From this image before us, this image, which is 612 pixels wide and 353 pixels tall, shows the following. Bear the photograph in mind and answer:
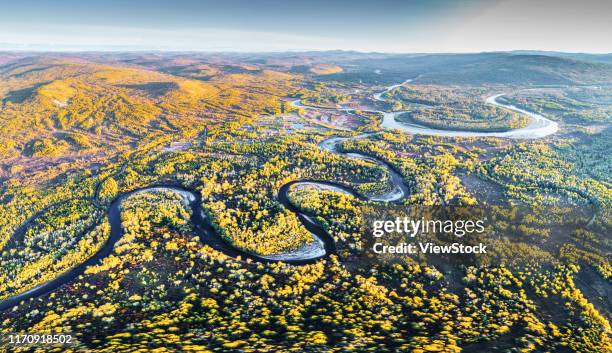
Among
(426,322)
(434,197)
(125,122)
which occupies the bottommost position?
(426,322)

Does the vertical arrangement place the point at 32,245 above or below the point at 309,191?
below

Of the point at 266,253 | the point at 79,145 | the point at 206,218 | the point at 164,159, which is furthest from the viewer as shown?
the point at 79,145

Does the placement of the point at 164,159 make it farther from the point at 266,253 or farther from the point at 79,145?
the point at 266,253

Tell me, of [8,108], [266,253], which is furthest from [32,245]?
[8,108]

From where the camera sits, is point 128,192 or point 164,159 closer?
point 128,192

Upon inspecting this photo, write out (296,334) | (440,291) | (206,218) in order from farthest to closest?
1. (206,218)
2. (440,291)
3. (296,334)

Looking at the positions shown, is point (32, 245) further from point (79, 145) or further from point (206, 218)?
point (79, 145)

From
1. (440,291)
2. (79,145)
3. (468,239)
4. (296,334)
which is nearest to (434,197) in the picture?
(468,239)

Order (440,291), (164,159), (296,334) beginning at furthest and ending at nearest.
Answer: (164,159) < (440,291) < (296,334)

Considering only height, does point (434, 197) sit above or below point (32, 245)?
above
